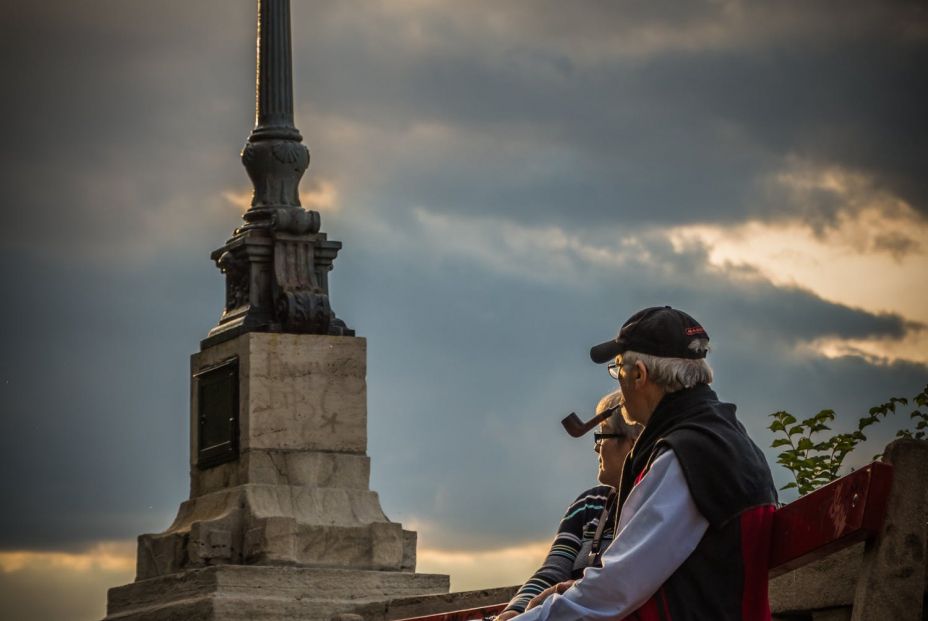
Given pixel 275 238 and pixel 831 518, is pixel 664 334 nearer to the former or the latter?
pixel 831 518

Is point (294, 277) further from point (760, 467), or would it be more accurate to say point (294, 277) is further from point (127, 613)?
point (760, 467)

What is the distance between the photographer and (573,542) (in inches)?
205

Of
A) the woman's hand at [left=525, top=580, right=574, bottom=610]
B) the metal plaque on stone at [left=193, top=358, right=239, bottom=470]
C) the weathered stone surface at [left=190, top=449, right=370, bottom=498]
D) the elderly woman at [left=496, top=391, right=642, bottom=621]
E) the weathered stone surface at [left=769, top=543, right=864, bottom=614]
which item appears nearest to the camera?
the woman's hand at [left=525, top=580, right=574, bottom=610]

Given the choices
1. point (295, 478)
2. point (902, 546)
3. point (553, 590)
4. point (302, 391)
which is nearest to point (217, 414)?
point (302, 391)

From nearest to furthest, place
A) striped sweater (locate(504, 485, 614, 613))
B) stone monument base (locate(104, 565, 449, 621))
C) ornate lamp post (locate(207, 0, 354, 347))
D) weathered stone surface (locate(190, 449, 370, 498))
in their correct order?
striped sweater (locate(504, 485, 614, 613))
stone monument base (locate(104, 565, 449, 621))
weathered stone surface (locate(190, 449, 370, 498))
ornate lamp post (locate(207, 0, 354, 347))

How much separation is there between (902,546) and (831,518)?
0.18 meters

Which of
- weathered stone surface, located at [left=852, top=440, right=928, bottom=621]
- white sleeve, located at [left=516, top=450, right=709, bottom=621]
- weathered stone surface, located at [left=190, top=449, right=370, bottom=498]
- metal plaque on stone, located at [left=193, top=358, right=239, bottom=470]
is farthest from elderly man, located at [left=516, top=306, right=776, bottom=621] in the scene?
metal plaque on stone, located at [left=193, top=358, right=239, bottom=470]

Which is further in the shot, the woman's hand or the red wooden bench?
the woman's hand

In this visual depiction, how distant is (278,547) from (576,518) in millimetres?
5750

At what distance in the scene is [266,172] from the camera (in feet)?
39.3

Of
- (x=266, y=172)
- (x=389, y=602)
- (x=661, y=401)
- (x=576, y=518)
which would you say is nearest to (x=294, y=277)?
(x=266, y=172)

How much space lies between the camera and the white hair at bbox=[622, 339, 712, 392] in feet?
13.1

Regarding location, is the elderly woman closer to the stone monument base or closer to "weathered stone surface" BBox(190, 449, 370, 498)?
the stone monument base

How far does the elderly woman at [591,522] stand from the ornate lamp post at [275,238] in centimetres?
636
